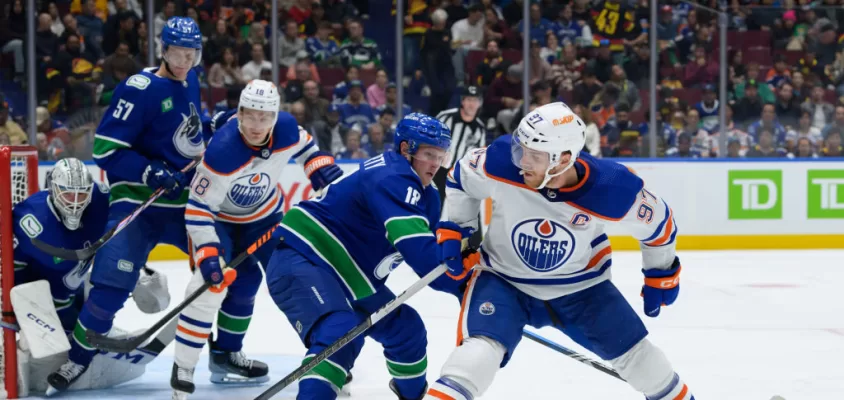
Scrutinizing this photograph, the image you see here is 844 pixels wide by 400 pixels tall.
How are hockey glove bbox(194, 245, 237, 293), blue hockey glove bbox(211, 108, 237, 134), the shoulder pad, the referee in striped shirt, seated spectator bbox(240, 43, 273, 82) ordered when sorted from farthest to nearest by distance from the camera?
1. seated spectator bbox(240, 43, 273, 82)
2. the referee in striped shirt
3. blue hockey glove bbox(211, 108, 237, 134)
4. hockey glove bbox(194, 245, 237, 293)
5. the shoulder pad

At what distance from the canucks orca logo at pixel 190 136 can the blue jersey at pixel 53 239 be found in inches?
13.1

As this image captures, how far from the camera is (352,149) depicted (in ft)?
25.6

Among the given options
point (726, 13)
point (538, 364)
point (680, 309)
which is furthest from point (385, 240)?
point (726, 13)

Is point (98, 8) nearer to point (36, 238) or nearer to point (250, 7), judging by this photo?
point (250, 7)

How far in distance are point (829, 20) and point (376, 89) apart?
11.6ft

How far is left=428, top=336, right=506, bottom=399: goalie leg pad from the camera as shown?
265 cm

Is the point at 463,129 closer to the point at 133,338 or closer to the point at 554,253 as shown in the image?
the point at 133,338

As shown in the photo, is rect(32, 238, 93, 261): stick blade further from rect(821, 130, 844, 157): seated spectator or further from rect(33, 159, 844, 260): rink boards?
rect(821, 130, 844, 157): seated spectator

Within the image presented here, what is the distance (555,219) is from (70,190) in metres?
1.81

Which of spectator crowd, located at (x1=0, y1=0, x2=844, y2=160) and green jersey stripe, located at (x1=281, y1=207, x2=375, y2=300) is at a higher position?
spectator crowd, located at (x1=0, y1=0, x2=844, y2=160)

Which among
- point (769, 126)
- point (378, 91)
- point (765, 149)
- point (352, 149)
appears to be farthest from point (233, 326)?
point (769, 126)

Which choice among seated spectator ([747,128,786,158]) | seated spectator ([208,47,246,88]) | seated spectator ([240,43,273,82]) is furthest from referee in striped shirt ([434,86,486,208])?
seated spectator ([747,128,786,158])

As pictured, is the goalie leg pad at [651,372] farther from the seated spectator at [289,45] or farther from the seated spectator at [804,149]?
the seated spectator at [804,149]

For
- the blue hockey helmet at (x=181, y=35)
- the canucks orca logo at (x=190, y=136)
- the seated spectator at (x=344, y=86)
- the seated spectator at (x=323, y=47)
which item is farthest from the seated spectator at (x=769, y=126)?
the blue hockey helmet at (x=181, y=35)
